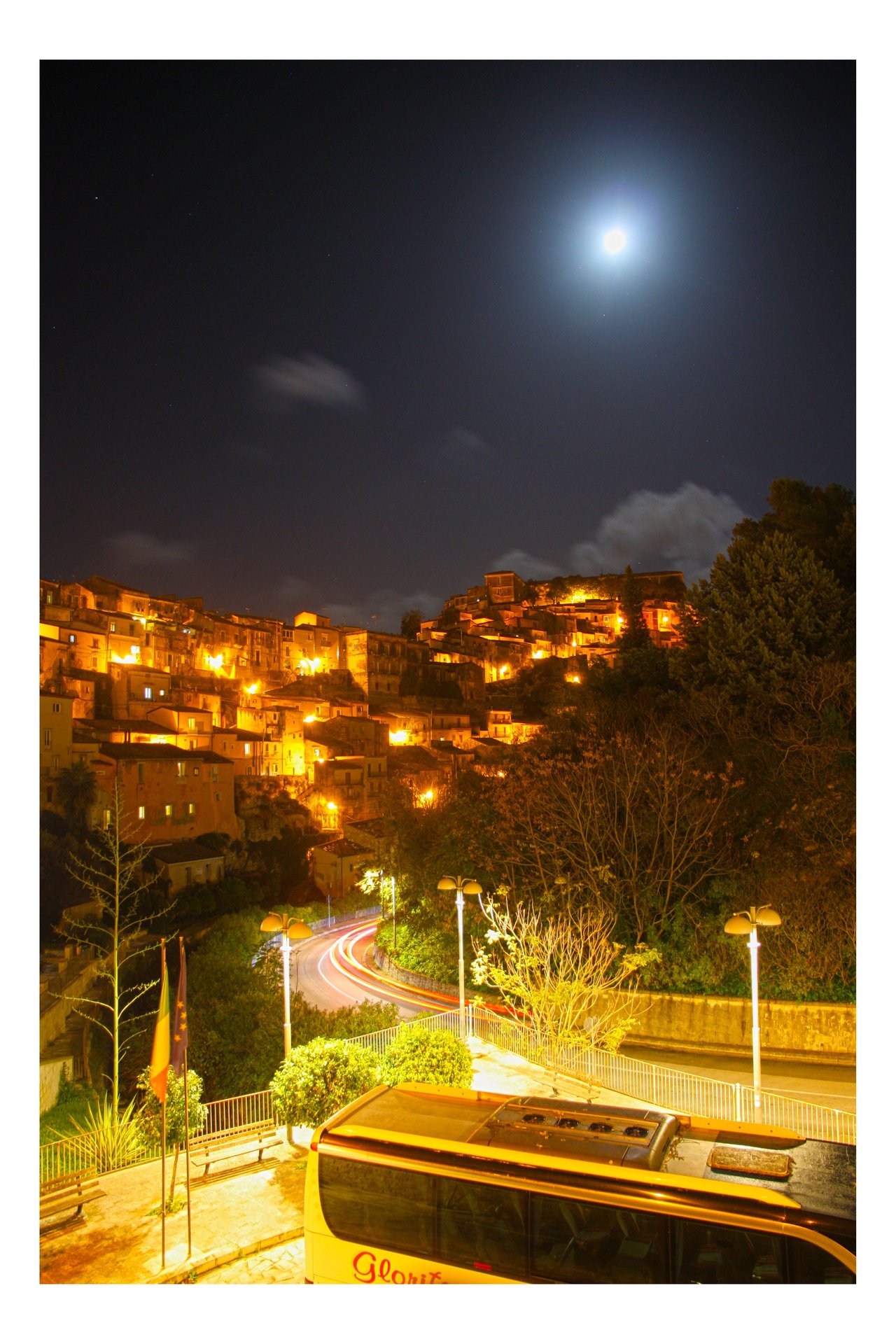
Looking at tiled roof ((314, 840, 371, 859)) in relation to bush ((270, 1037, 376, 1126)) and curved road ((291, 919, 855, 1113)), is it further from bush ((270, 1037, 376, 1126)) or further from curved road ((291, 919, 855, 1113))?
bush ((270, 1037, 376, 1126))

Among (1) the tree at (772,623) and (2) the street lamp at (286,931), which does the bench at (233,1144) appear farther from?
(1) the tree at (772,623)

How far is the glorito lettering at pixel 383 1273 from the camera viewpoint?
4305 millimetres

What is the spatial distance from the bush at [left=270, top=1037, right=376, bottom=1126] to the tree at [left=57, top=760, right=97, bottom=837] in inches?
886

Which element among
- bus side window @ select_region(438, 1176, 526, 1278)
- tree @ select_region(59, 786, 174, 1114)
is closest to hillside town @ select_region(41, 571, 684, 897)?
tree @ select_region(59, 786, 174, 1114)

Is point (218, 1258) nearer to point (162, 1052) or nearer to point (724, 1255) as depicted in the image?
point (162, 1052)

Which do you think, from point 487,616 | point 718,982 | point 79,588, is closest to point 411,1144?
point 718,982

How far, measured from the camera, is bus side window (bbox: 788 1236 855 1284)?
3.74 m

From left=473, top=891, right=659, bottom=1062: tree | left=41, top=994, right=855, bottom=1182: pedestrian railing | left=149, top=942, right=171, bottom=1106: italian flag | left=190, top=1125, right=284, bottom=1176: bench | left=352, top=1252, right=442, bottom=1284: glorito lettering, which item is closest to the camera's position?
left=352, top=1252, right=442, bottom=1284: glorito lettering

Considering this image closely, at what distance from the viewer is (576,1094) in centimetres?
881

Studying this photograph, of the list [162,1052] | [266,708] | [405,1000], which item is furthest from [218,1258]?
[266,708]

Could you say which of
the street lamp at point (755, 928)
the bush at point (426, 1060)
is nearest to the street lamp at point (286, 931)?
the bush at point (426, 1060)

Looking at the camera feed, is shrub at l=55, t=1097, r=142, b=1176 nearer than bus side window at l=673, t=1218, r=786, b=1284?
No

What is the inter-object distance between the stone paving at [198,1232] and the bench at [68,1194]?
92mm

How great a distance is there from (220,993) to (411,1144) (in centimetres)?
1151
